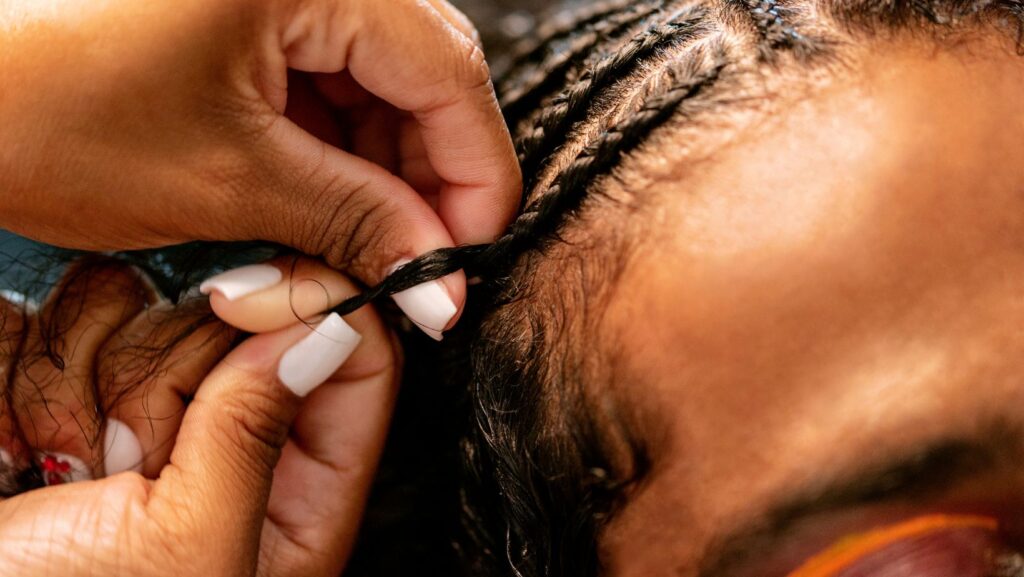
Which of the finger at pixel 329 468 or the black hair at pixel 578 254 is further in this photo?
the finger at pixel 329 468

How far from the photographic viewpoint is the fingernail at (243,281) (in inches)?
27.0

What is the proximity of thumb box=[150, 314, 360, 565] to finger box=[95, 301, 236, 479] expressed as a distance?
0.17 ft

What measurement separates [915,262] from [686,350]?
0.62 feet

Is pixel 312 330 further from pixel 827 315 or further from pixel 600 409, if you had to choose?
pixel 827 315

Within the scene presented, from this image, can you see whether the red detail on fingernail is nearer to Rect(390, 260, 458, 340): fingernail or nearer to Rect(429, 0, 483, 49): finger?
Rect(390, 260, 458, 340): fingernail

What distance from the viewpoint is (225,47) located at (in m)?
0.61

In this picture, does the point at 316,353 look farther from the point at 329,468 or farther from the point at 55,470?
the point at 55,470

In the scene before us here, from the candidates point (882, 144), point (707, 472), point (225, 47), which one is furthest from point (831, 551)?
point (225, 47)

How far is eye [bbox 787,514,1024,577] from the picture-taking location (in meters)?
0.59

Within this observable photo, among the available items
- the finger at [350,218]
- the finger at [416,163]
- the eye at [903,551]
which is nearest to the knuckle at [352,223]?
the finger at [350,218]

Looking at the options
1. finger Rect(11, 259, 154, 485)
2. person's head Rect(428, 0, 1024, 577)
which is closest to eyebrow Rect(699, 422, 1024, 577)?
person's head Rect(428, 0, 1024, 577)

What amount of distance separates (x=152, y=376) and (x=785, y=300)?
24.3 inches

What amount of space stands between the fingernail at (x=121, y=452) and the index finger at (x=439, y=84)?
39cm

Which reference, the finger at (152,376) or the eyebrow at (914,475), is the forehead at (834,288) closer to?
the eyebrow at (914,475)
